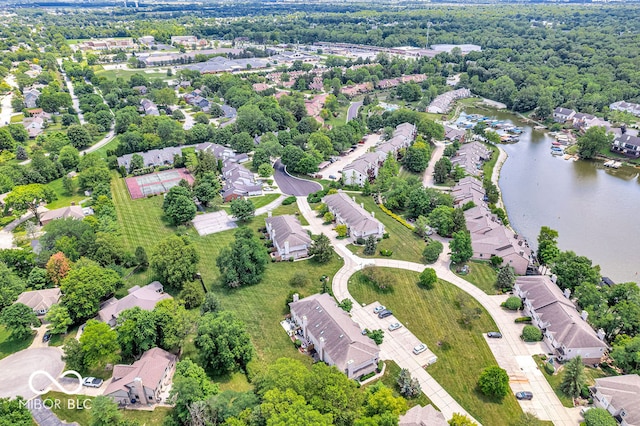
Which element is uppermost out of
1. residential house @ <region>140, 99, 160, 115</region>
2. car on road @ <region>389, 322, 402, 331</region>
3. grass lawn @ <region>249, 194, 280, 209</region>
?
residential house @ <region>140, 99, 160, 115</region>

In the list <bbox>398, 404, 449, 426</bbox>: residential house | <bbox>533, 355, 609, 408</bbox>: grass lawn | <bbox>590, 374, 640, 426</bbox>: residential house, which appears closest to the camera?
<bbox>398, 404, 449, 426</bbox>: residential house

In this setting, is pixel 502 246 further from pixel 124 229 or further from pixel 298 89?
pixel 298 89

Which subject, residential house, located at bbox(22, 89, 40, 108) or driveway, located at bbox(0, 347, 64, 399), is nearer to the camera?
driveway, located at bbox(0, 347, 64, 399)

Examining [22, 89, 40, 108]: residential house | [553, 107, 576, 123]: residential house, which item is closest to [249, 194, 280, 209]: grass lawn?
[553, 107, 576, 123]: residential house

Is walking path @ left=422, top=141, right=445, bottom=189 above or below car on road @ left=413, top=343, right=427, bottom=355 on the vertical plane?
above

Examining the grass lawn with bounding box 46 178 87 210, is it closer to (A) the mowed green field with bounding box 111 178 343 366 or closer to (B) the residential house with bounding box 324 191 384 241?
(A) the mowed green field with bounding box 111 178 343 366

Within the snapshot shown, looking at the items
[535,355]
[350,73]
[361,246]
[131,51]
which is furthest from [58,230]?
[131,51]

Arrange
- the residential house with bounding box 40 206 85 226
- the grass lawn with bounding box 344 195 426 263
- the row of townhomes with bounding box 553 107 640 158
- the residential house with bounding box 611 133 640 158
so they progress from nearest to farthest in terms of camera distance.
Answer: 1. the grass lawn with bounding box 344 195 426 263
2. the residential house with bounding box 40 206 85 226
3. the residential house with bounding box 611 133 640 158
4. the row of townhomes with bounding box 553 107 640 158

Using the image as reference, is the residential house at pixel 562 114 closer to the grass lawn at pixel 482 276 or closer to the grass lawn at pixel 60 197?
the grass lawn at pixel 482 276
